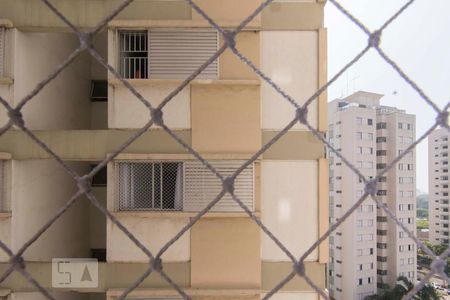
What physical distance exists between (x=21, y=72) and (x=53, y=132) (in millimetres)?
525

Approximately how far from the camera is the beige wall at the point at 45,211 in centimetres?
254

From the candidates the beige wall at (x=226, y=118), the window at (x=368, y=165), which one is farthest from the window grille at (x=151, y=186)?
the window at (x=368, y=165)

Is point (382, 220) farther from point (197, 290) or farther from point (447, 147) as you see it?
point (197, 290)

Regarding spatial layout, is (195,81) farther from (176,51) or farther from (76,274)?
(76,274)

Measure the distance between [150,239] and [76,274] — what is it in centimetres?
65

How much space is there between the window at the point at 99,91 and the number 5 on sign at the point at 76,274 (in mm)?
1690

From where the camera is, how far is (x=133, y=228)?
2604 mm

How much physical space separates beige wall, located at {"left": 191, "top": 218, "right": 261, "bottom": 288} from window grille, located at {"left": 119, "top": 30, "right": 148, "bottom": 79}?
134cm

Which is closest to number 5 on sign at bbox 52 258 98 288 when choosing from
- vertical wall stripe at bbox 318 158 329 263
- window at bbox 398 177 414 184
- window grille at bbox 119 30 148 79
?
window grille at bbox 119 30 148 79

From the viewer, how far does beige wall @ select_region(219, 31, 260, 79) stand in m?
2.64

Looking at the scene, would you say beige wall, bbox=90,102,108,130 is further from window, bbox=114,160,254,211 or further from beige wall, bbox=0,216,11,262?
beige wall, bbox=0,216,11,262

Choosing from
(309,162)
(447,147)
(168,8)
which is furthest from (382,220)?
(168,8)

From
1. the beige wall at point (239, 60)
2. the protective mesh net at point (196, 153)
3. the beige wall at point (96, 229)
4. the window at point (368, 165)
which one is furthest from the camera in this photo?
the window at point (368, 165)

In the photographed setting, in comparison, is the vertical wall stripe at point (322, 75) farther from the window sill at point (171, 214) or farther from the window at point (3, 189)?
the window at point (3, 189)
